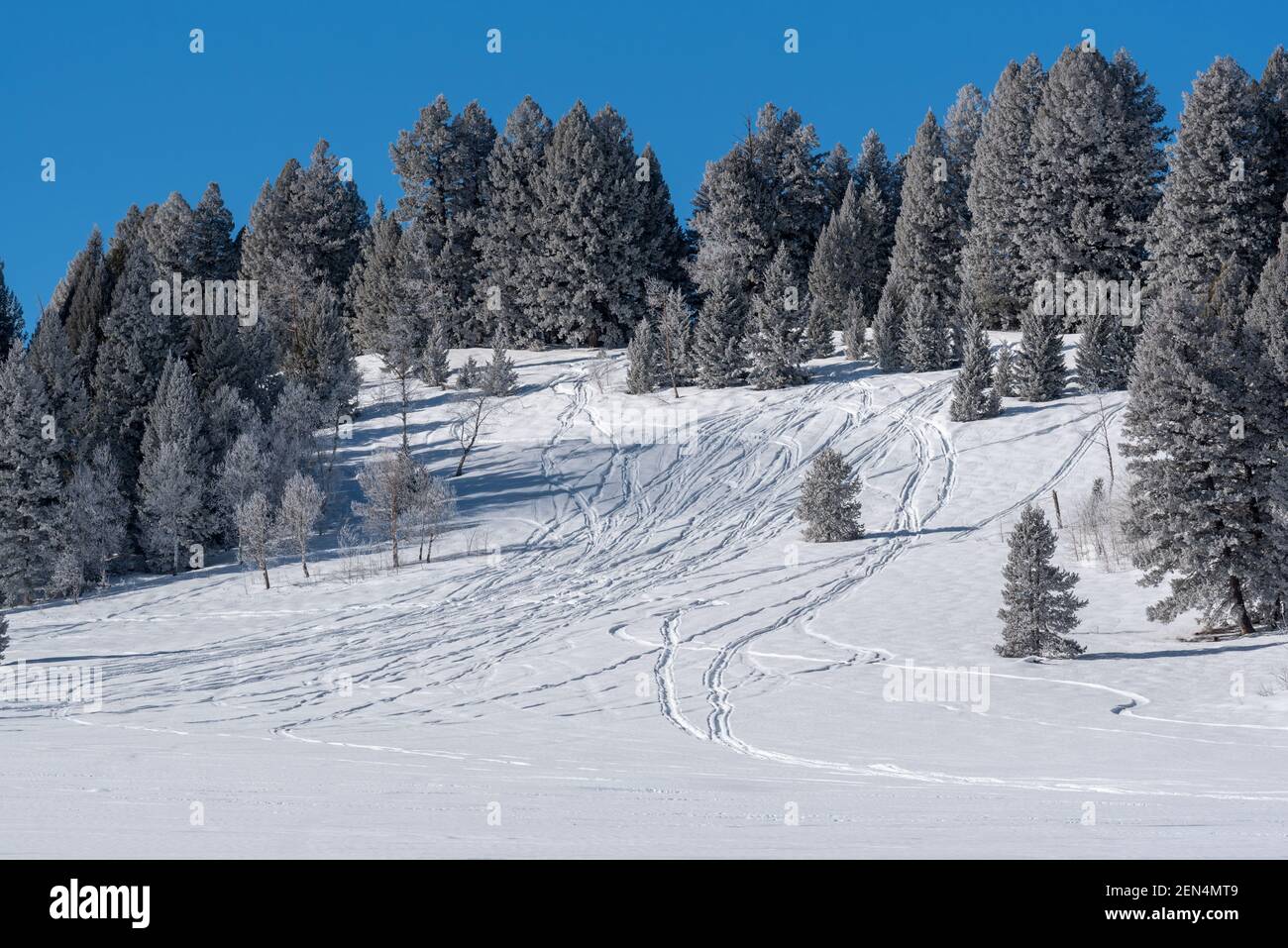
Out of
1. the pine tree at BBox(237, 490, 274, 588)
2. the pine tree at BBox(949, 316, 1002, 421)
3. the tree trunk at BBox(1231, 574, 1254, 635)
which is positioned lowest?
the tree trunk at BBox(1231, 574, 1254, 635)

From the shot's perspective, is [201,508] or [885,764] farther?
[201,508]

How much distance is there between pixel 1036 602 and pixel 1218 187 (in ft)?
116

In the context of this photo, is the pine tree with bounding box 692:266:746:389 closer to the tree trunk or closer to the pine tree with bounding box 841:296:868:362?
the pine tree with bounding box 841:296:868:362

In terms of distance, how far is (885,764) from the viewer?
13.3m

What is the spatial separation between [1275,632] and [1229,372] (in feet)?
17.9

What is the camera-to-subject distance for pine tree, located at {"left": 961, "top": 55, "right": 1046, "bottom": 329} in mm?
57812

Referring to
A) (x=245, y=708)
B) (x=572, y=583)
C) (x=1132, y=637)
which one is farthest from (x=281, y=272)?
(x=1132, y=637)

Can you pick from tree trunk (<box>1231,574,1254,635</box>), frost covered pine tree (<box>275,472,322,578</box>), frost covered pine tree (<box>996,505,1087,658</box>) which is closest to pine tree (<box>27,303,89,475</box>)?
frost covered pine tree (<box>275,472,322,578</box>)

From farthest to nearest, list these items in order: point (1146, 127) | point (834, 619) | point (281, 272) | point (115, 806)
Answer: point (281, 272)
point (1146, 127)
point (834, 619)
point (115, 806)

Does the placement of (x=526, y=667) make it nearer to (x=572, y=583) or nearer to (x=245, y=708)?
(x=245, y=708)

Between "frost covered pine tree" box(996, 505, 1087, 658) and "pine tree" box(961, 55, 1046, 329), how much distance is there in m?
35.7

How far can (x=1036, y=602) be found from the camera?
→ 2358 cm

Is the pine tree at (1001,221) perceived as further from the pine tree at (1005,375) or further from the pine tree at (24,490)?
the pine tree at (24,490)

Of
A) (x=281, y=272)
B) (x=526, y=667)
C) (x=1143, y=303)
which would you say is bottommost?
(x=526, y=667)
